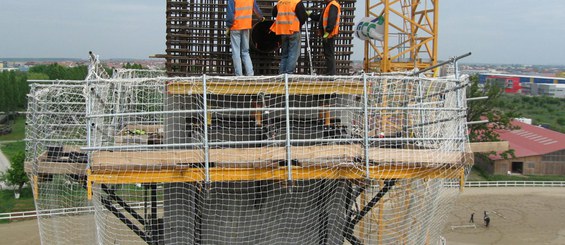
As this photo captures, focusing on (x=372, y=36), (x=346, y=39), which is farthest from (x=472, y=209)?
(x=346, y=39)

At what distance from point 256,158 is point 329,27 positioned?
287 cm

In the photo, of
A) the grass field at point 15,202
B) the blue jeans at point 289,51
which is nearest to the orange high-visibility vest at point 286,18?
the blue jeans at point 289,51

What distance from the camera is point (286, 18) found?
27.2 feet

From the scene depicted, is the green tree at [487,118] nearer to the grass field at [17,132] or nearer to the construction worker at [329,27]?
the construction worker at [329,27]

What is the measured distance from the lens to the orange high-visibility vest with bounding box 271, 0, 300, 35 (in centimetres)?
827

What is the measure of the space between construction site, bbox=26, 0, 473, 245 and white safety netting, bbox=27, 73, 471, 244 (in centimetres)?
2

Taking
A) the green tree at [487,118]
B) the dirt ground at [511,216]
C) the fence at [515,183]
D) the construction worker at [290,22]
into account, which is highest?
the construction worker at [290,22]

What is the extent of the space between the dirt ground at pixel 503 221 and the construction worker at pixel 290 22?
17587mm

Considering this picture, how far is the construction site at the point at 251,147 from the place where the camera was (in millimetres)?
6789

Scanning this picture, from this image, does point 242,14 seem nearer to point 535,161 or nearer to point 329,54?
point 329,54

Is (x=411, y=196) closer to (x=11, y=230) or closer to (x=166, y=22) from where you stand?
(x=166, y=22)

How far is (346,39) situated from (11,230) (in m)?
20.9

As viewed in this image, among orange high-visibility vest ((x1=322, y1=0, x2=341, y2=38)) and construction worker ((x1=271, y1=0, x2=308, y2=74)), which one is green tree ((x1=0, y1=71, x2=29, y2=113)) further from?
orange high-visibility vest ((x1=322, y1=0, x2=341, y2=38))

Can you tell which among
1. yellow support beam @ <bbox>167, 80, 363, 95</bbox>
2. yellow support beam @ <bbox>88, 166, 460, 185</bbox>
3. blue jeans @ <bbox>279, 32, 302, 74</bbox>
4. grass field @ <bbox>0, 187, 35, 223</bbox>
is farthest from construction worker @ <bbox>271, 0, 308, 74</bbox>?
grass field @ <bbox>0, 187, 35, 223</bbox>
